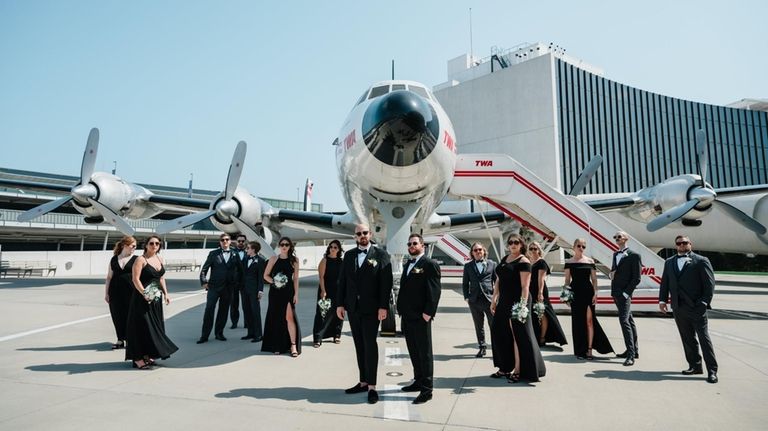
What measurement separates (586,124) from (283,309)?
183 ft

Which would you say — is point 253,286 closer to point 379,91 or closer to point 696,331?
point 379,91

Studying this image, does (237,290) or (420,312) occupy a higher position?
(420,312)

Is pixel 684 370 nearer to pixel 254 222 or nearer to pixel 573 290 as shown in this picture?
pixel 573 290

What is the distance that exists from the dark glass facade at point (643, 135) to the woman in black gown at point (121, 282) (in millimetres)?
51310

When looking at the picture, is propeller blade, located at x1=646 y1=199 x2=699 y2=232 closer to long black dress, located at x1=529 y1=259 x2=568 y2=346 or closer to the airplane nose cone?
long black dress, located at x1=529 y1=259 x2=568 y2=346

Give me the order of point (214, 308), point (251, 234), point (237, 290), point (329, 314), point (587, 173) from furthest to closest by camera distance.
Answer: point (587, 173) → point (251, 234) → point (237, 290) → point (329, 314) → point (214, 308)

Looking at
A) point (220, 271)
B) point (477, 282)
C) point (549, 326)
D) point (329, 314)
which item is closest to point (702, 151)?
point (549, 326)

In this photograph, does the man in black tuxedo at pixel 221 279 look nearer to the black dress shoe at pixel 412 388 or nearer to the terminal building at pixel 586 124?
the black dress shoe at pixel 412 388

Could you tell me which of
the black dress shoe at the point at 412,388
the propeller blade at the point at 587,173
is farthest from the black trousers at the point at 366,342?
the propeller blade at the point at 587,173

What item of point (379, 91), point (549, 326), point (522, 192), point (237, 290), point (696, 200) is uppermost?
point (379, 91)

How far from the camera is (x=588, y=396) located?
433 centimetres

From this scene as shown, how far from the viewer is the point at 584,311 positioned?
620 cm

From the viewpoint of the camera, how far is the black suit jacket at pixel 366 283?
14.4 ft

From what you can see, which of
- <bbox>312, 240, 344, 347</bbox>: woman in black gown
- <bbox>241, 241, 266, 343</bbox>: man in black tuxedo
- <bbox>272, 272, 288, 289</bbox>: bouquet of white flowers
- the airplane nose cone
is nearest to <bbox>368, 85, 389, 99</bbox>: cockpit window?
the airplane nose cone
